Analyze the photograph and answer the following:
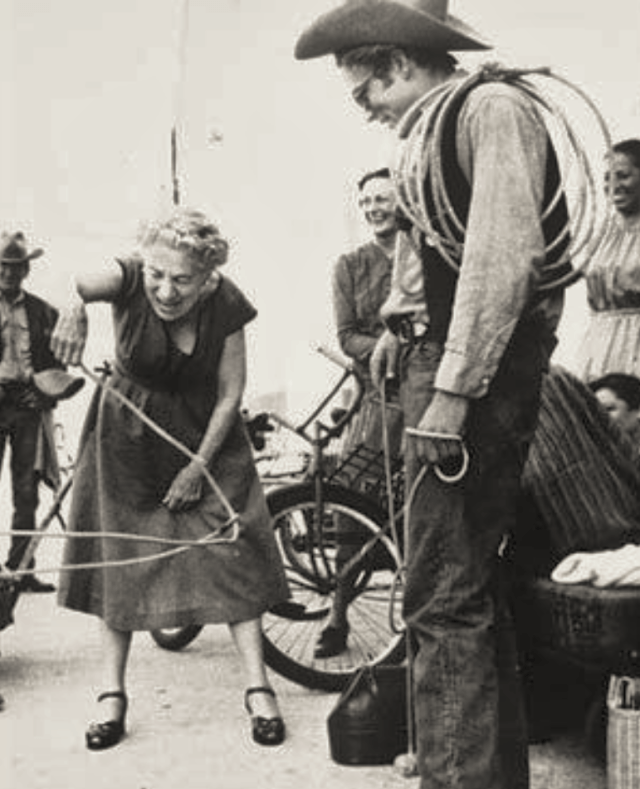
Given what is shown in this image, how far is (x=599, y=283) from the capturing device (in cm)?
557

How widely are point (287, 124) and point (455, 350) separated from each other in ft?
23.4

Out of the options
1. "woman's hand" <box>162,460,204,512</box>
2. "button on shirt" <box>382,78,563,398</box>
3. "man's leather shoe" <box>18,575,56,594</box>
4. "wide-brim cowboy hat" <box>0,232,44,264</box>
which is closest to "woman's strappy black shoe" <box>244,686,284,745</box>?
"woman's hand" <box>162,460,204,512</box>

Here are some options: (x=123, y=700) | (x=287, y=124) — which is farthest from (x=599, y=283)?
(x=287, y=124)

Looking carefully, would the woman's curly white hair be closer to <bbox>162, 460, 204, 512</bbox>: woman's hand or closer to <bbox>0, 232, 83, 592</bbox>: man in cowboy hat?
<bbox>162, 460, 204, 512</bbox>: woman's hand

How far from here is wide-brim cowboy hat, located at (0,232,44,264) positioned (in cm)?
A: 752

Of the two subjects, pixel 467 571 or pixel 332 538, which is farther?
pixel 332 538

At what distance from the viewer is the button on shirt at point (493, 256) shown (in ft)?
8.71

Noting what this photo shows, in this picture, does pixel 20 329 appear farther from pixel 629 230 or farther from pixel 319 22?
pixel 319 22

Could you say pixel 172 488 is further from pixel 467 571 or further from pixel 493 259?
pixel 493 259

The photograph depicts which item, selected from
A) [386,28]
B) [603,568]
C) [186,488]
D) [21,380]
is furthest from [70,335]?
[21,380]

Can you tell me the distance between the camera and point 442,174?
2857mm

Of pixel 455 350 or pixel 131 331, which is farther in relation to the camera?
pixel 131 331

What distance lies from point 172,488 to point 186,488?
0.19ft

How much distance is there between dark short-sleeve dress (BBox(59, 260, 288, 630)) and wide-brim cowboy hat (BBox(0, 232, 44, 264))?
3469mm
